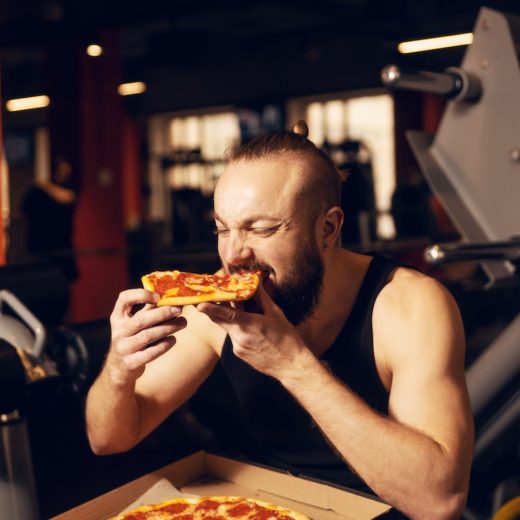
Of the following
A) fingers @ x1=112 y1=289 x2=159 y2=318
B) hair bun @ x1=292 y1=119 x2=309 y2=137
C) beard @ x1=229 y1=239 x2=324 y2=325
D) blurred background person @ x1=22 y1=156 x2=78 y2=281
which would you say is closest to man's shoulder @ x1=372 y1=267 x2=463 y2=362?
beard @ x1=229 y1=239 x2=324 y2=325

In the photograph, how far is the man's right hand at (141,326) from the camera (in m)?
1.34

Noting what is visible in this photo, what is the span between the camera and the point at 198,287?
137cm

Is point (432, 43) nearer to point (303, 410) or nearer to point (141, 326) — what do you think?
point (303, 410)

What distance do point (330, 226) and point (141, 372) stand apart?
523 mm

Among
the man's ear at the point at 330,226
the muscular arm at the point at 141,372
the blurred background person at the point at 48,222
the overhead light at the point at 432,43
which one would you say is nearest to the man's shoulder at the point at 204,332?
the muscular arm at the point at 141,372

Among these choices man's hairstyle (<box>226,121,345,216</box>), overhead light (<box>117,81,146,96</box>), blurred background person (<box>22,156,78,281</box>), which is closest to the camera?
man's hairstyle (<box>226,121,345,216</box>)

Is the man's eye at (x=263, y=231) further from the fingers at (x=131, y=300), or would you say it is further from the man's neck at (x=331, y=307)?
the fingers at (x=131, y=300)

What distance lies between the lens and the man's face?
1559 millimetres

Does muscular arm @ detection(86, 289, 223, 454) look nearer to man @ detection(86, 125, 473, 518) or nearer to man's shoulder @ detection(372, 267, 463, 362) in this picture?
man @ detection(86, 125, 473, 518)

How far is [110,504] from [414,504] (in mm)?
579

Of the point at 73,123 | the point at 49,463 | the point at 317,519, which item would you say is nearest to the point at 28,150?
the point at 73,123

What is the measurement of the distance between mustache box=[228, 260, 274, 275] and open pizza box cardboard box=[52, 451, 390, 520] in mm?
411

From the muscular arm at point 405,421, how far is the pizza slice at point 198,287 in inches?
3.1

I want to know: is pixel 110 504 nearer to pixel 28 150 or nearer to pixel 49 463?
pixel 49 463
